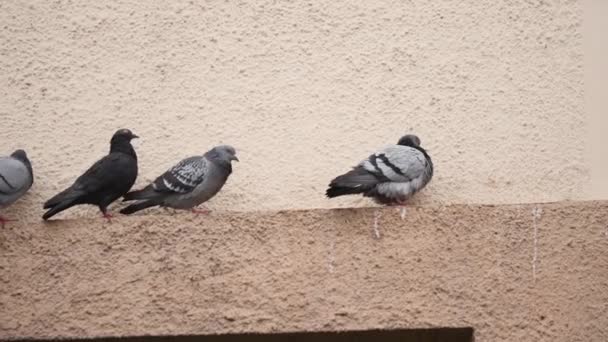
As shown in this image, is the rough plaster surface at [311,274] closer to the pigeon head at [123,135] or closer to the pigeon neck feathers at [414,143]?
the pigeon neck feathers at [414,143]

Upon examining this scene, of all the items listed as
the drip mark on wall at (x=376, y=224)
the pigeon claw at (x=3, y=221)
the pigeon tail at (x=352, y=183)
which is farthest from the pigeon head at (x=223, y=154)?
the pigeon claw at (x=3, y=221)

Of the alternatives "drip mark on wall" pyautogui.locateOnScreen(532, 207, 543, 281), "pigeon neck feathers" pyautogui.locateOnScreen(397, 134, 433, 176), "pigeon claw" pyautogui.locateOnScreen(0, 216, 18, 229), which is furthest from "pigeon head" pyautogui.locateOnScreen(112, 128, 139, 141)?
"drip mark on wall" pyautogui.locateOnScreen(532, 207, 543, 281)

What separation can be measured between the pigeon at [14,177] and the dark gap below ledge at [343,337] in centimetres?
51

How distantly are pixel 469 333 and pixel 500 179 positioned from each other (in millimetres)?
547

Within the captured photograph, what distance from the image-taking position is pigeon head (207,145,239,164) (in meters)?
3.08

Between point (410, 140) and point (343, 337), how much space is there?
70 cm

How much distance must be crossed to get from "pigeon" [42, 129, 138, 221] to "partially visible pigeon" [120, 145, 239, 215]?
62 mm

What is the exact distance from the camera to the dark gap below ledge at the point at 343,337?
9.73ft

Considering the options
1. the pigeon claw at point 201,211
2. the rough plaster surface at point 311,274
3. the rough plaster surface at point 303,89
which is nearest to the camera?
the rough plaster surface at point 311,274

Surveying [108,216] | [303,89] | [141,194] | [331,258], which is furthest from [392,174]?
[108,216]

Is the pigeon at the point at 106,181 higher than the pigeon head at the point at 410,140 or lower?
lower

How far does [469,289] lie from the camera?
2943 mm

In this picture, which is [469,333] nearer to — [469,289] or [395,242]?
[469,289]

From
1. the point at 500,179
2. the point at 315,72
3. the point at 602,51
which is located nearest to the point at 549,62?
the point at 602,51
